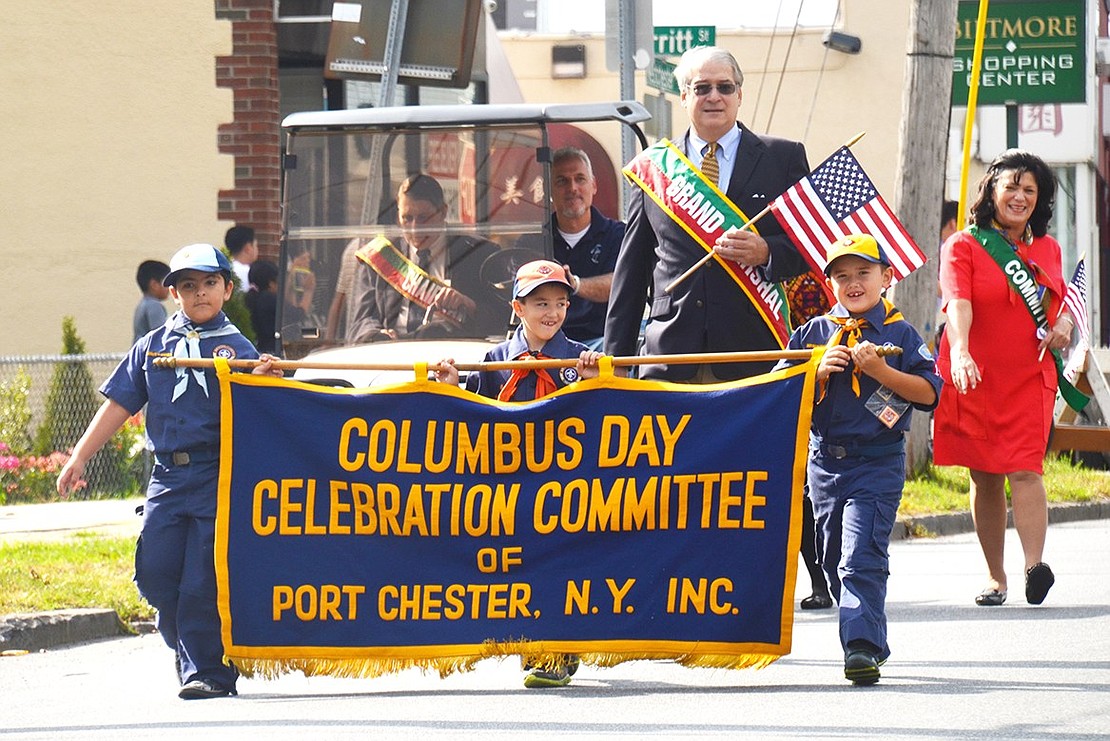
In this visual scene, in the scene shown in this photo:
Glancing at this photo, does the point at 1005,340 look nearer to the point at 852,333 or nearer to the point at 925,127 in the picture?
the point at 852,333

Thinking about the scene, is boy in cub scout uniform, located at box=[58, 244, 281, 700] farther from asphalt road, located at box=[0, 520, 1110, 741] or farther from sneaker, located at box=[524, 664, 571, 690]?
sneaker, located at box=[524, 664, 571, 690]

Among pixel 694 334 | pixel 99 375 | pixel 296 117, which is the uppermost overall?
pixel 296 117

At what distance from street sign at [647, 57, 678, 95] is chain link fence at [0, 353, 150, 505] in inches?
169

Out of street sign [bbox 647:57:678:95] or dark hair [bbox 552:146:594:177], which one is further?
street sign [bbox 647:57:678:95]

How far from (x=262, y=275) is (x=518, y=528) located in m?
8.36

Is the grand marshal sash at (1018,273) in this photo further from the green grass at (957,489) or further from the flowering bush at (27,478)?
the flowering bush at (27,478)

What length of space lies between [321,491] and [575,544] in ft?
2.83

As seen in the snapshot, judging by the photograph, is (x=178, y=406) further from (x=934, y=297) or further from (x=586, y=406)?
(x=934, y=297)

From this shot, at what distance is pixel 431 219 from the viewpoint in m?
11.5

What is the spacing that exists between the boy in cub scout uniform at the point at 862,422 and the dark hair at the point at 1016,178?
189cm

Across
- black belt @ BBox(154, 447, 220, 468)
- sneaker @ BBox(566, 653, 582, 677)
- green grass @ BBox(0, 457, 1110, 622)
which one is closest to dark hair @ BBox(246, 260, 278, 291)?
green grass @ BBox(0, 457, 1110, 622)

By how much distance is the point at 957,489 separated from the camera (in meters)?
14.5

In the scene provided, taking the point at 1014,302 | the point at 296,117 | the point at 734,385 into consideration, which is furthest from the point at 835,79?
the point at 734,385

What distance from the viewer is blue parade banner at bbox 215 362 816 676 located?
23.2 feet
